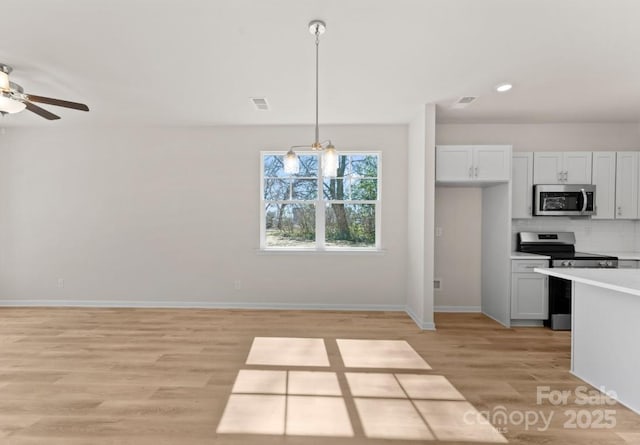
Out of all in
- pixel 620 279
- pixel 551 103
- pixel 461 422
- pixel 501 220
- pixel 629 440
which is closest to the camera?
pixel 629 440

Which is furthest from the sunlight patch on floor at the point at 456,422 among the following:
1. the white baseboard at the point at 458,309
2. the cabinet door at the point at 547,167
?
the cabinet door at the point at 547,167

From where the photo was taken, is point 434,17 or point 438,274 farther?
point 438,274

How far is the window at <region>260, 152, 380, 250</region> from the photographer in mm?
4797

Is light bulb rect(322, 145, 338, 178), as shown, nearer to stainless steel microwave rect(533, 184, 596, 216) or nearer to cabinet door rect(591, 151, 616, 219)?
stainless steel microwave rect(533, 184, 596, 216)

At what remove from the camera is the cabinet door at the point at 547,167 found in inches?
167

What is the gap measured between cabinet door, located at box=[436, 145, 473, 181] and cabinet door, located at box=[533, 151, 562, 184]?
990mm

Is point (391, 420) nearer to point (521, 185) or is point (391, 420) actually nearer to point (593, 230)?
point (521, 185)

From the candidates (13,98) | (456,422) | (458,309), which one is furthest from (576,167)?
(13,98)

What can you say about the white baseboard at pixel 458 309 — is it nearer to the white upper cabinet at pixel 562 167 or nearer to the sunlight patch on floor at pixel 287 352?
the white upper cabinet at pixel 562 167

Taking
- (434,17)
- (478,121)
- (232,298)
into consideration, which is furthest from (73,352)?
(478,121)

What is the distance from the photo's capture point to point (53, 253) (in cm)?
483

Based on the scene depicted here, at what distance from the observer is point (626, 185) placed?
4234 mm

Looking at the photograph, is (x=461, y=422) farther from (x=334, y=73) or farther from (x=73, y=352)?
(x=73, y=352)

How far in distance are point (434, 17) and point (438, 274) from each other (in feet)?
11.3
